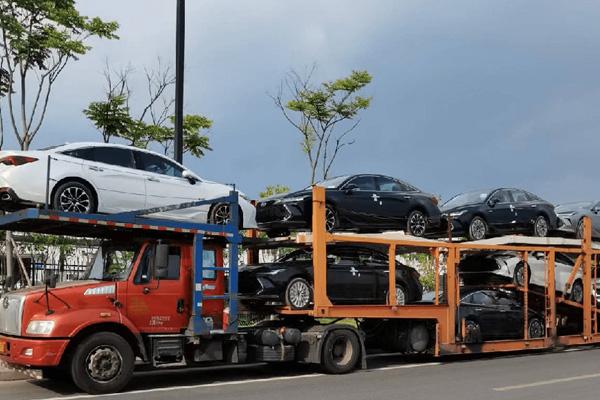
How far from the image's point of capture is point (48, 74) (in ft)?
60.3

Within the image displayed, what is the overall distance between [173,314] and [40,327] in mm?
1809

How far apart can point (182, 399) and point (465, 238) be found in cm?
801

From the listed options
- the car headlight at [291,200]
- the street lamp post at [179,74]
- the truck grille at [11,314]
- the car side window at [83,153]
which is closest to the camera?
the truck grille at [11,314]

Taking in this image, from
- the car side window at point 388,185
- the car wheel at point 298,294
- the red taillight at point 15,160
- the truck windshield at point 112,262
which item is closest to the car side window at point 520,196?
the car side window at point 388,185

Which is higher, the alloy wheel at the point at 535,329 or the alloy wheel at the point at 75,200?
the alloy wheel at the point at 75,200

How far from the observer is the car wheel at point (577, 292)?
15633mm

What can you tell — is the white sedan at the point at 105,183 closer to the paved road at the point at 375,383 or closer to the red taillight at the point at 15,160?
the red taillight at the point at 15,160

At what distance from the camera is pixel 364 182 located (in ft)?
43.2

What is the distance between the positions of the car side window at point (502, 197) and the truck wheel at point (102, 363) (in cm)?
880

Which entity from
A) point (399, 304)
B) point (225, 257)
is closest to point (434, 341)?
point (399, 304)

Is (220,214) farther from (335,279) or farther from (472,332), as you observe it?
(472,332)

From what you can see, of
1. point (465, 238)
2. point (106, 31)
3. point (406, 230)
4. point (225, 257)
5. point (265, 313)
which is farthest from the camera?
point (106, 31)

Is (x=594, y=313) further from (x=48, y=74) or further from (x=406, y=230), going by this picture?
(x=48, y=74)

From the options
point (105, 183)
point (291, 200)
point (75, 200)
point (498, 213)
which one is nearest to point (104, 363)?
point (75, 200)
